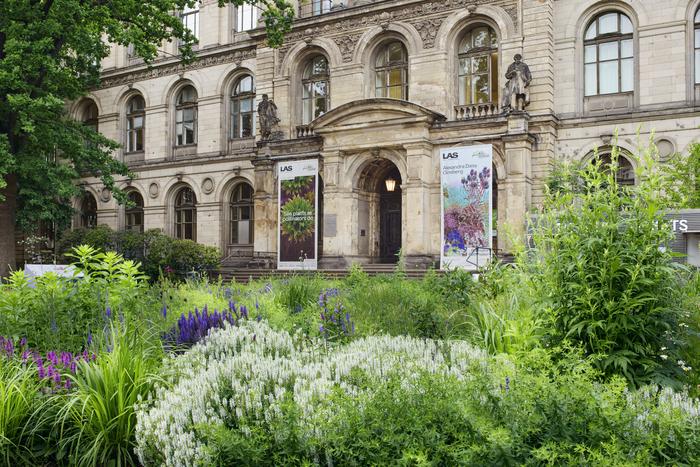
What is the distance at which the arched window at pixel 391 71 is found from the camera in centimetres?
2675

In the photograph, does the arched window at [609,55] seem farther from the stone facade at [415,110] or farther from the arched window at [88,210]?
the arched window at [88,210]

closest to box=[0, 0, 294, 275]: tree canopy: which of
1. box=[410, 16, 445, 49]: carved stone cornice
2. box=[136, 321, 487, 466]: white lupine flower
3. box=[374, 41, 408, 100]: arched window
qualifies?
box=[410, 16, 445, 49]: carved stone cornice

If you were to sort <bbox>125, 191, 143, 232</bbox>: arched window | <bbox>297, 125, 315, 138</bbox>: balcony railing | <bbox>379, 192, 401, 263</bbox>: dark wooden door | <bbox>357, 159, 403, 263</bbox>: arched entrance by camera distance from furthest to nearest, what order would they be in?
→ <bbox>125, 191, 143, 232</bbox>: arched window
<bbox>379, 192, 401, 263</bbox>: dark wooden door
<bbox>297, 125, 315, 138</bbox>: balcony railing
<bbox>357, 159, 403, 263</bbox>: arched entrance

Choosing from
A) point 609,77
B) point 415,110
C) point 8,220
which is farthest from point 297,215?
point 609,77

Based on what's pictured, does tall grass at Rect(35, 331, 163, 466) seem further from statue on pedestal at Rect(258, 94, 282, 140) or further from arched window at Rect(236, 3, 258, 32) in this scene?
arched window at Rect(236, 3, 258, 32)

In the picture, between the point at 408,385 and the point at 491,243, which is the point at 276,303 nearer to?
the point at 408,385

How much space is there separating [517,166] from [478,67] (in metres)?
4.79

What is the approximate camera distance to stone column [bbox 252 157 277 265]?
92.8 feet

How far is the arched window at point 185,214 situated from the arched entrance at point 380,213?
34.7 feet

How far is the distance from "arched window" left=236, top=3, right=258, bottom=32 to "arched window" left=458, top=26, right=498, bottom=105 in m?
11.6

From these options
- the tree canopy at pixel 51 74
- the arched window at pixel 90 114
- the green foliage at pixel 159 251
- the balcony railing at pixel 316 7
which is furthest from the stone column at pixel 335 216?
the arched window at pixel 90 114

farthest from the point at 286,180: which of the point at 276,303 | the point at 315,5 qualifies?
the point at 276,303

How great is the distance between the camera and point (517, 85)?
74.0 ft

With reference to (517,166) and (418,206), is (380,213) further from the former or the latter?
(517,166)
